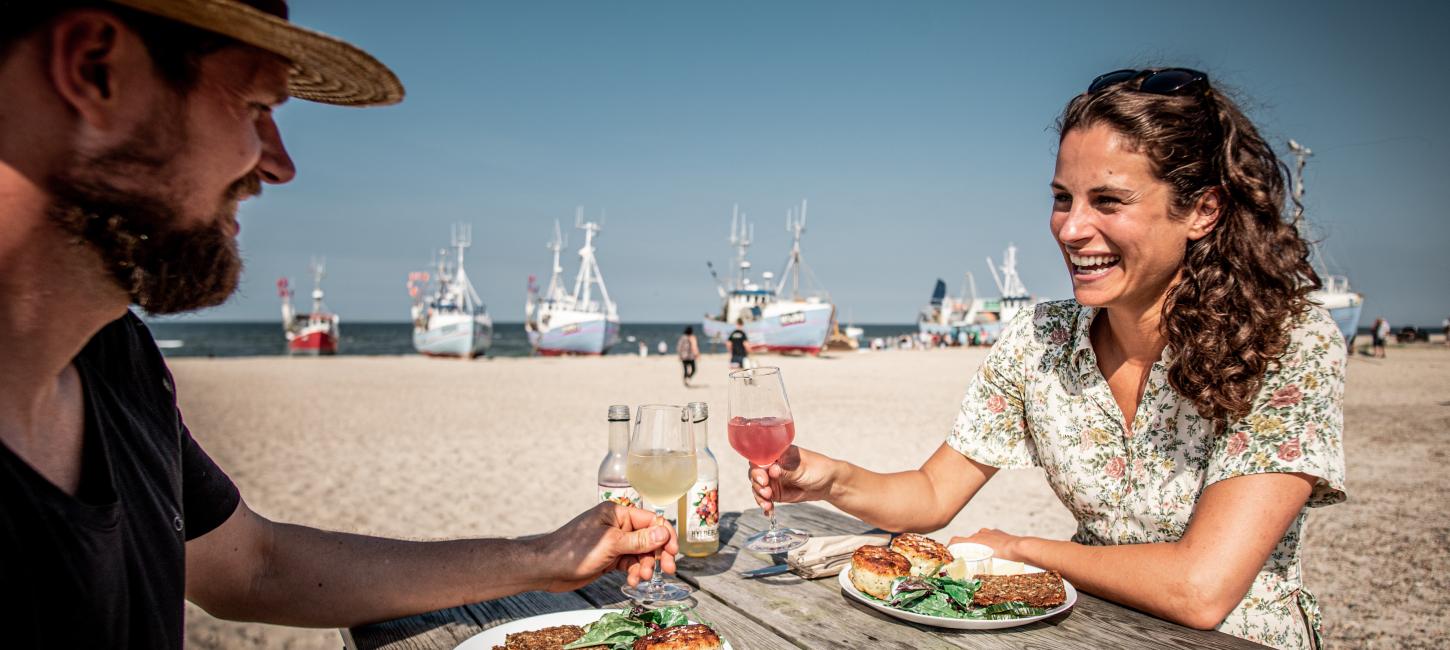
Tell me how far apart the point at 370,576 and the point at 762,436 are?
3.17ft

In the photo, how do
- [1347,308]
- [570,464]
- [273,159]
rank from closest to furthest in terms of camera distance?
[273,159]
[570,464]
[1347,308]

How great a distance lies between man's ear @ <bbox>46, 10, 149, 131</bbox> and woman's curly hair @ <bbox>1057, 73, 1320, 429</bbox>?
2.02 meters

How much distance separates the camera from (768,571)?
1.95 m

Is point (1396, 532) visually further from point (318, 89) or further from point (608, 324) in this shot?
point (608, 324)

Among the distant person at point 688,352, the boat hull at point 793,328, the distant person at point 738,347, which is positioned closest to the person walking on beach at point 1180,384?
the distant person at point 738,347

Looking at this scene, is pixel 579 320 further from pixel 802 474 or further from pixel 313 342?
pixel 802 474

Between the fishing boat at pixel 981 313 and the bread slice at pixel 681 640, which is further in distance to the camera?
the fishing boat at pixel 981 313

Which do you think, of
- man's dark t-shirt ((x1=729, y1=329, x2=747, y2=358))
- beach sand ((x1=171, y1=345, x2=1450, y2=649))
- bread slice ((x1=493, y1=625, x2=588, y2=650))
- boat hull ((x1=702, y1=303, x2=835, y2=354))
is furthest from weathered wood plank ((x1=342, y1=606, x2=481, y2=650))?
boat hull ((x1=702, y1=303, x2=835, y2=354))

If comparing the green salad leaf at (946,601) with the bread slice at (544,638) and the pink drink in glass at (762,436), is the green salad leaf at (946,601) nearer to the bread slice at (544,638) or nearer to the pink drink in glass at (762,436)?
the pink drink in glass at (762,436)

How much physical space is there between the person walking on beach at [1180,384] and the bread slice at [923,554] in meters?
0.19

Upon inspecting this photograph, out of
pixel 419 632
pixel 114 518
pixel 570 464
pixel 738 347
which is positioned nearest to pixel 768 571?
pixel 419 632

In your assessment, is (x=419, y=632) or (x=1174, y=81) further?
(x=1174, y=81)

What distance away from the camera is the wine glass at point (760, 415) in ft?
6.51

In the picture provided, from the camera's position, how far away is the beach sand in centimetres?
483
